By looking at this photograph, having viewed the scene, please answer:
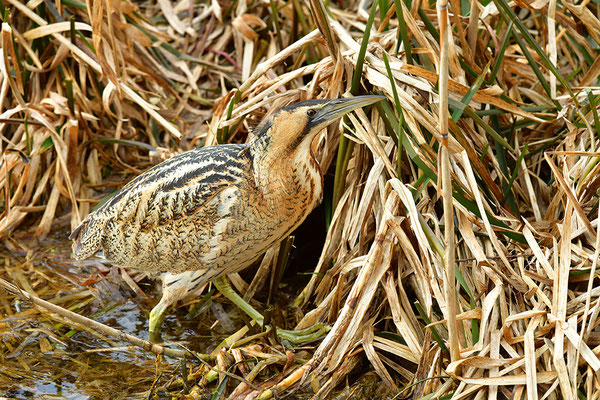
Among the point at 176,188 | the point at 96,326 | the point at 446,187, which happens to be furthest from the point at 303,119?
the point at 96,326

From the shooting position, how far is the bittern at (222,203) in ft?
8.28

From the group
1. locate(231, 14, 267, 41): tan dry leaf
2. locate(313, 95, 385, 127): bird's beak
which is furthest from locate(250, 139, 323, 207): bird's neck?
locate(231, 14, 267, 41): tan dry leaf

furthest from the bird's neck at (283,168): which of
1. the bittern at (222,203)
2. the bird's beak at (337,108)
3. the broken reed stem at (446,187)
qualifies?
the broken reed stem at (446,187)

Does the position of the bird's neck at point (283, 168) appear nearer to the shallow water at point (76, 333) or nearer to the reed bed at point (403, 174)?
the reed bed at point (403, 174)

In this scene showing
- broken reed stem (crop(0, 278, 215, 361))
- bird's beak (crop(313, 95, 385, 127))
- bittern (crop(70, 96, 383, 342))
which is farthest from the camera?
bittern (crop(70, 96, 383, 342))

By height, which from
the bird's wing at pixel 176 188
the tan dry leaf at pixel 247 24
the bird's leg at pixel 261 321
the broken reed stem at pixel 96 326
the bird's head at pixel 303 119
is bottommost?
the bird's leg at pixel 261 321

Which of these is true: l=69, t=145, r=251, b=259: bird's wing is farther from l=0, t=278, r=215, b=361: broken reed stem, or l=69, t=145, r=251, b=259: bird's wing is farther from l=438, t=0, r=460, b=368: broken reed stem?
l=438, t=0, r=460, b=368: broken reed stem

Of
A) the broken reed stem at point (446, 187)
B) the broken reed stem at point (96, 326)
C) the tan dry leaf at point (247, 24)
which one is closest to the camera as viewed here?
the broken reed stem at point (446, 187)

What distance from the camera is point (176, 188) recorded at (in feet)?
8.73

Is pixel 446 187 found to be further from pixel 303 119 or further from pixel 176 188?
pixel 176 188

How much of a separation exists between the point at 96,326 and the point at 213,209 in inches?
22.8

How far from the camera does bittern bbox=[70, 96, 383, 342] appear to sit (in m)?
2.52

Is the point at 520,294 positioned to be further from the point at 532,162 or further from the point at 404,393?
the point at 532,162

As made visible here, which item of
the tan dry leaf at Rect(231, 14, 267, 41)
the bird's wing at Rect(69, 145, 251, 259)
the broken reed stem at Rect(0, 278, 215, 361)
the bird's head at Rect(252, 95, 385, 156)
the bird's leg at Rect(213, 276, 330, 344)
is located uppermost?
the tan dry leaf at Rect(231, 14, 267, 41)
